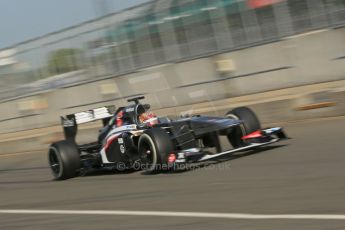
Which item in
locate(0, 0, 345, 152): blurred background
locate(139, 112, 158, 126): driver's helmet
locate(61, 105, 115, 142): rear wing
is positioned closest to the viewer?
locate(139, 112, 158, 126): driver's helmet

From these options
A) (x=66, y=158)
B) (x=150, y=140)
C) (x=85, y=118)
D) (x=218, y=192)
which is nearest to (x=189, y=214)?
(x=218, y=192)

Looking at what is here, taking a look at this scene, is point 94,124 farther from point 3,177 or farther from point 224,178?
point 224,178

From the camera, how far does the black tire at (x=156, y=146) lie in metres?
9.40

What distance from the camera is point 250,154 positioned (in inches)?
408

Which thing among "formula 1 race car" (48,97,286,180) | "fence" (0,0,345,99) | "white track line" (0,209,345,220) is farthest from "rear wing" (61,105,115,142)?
"fence" (0,0,345,99)

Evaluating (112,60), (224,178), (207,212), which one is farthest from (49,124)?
(207,212)

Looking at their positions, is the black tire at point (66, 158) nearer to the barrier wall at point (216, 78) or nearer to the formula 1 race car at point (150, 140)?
the formula 1 race car at point (150, 140)

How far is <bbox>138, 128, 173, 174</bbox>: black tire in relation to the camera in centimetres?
940

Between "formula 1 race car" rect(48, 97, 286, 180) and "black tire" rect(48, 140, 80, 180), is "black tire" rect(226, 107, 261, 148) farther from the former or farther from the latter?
"black tire" rect(48, 140, 80, 180)

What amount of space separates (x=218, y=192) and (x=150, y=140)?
79.5 inches

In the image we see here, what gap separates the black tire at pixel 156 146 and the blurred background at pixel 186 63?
5.64 ft

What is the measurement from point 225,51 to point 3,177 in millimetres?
6057

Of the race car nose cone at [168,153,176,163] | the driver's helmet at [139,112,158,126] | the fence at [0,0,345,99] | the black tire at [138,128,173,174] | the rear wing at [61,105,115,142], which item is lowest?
the race car nose cone at [168,153,176,163]

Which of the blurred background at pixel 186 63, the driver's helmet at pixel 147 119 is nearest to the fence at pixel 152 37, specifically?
the blurred background at pixel 186 63
